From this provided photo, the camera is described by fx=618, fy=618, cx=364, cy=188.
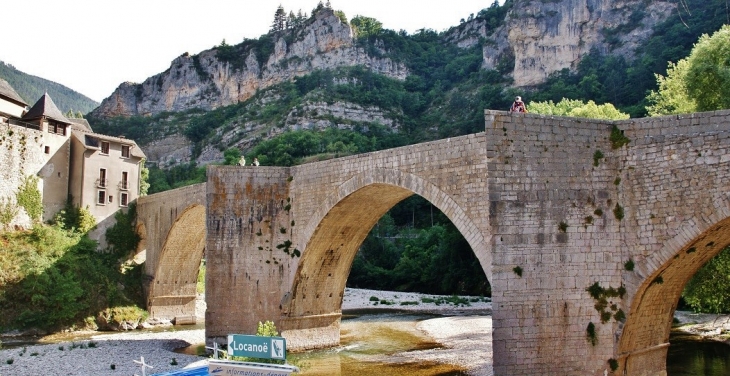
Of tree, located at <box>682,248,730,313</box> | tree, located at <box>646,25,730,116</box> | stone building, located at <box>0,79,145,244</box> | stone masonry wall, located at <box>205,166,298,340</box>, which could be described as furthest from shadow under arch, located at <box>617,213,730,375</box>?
stone building, located at <box>0,79,145,244</box>

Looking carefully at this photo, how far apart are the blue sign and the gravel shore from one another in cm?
740

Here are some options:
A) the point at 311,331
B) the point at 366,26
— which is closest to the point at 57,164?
the point at 311,331

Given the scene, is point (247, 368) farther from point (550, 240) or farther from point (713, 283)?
point (713, 283)

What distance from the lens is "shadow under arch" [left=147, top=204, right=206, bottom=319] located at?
30062 millimetres

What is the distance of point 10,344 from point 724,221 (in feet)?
77.8

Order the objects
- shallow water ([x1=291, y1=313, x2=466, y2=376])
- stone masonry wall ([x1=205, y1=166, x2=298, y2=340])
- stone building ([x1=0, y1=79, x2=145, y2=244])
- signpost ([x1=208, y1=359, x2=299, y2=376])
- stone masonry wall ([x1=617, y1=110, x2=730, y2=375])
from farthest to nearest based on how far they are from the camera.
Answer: stone building ([x1=0, y1=79, x2=145, y2=244]) < stone masonry wall ([x1=205, y1=166, x2=298, y2=340]) < shallow water ([x1=291, y1=313, x2=466, y2=376]) < stone masonry wall ([x1=617, y1=110, x2=730, y2=375]) < signpost ([x1=208, y1=359, x2=299, y2=376])

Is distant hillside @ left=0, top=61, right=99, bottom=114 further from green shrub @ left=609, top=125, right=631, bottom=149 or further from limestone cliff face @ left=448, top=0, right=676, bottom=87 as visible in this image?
green shrub @ left=609, top=125, right=631, bottom=149

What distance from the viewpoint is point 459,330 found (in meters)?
25.3

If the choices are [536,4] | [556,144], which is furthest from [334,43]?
[556,144]

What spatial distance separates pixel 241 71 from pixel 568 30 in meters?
50.8

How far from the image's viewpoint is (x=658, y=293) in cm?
1232

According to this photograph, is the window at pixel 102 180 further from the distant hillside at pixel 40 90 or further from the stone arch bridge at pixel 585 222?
the distant hillside at pixel 40 90

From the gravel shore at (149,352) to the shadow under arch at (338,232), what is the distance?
3398 millimetres

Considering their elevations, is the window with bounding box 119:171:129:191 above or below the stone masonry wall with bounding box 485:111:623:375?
above
